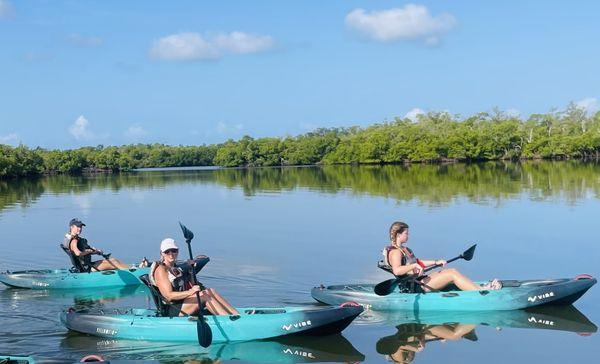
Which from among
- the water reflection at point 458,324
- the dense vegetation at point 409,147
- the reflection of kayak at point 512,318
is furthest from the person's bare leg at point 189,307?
the dense vegetation at point 409,147

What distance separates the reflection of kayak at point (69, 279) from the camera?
549 inches

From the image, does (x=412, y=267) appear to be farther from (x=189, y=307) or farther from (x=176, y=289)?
(x=176, y=289)

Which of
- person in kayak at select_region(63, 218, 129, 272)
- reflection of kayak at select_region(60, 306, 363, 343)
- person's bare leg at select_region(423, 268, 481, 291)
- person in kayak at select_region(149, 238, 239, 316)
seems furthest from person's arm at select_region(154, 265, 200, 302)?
person in kayak at select_region(63, 218, 129, 272)

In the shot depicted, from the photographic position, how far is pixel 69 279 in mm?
13930

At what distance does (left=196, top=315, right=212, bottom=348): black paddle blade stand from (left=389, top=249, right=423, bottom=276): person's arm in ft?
10.6

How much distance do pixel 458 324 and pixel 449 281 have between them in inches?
34.7

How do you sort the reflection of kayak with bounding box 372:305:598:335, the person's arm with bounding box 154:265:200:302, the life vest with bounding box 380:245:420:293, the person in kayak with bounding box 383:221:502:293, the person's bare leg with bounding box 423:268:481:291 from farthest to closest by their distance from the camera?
the person's bare leg with bounding box 423:268:481:291
the life vest with bounding box 380:245:420:293
the person in kayak with bounding box 383:221:502:293
the reflection of kayak with bounding box 372:305:598:335
the person's arm with bounding box 154:265:200:302

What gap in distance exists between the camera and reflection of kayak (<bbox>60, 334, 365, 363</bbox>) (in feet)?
30.8

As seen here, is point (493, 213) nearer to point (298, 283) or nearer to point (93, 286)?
point (298, 283)

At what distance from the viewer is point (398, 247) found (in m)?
11.0

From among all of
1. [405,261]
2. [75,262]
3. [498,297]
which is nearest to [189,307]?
[405,261]

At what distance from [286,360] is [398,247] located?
2.77 m

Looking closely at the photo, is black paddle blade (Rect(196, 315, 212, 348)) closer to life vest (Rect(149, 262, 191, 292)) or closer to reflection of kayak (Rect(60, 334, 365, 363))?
reflection of kayak (Rect(60, 334, 365, 363))

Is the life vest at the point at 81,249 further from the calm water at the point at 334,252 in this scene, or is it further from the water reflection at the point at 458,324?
the water reflection at the point at 458,324
